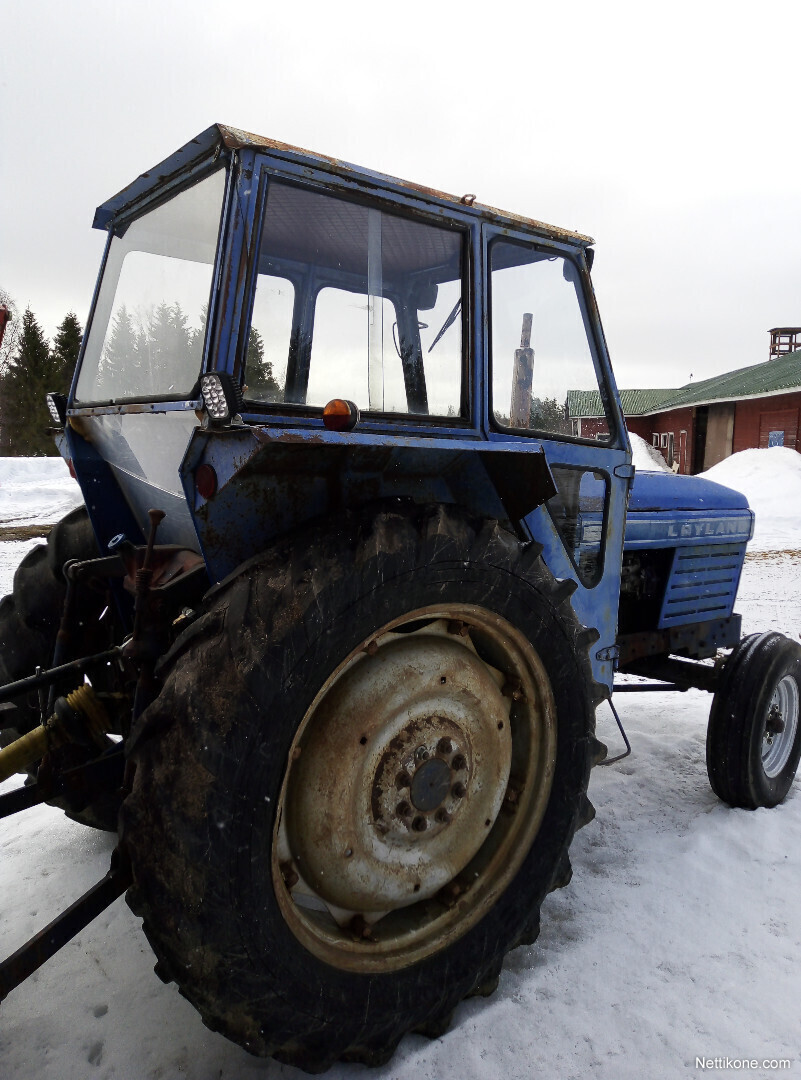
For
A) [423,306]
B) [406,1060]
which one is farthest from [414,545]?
[406,1060]

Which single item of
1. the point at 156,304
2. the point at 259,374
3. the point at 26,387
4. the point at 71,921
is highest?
the point at 26,387

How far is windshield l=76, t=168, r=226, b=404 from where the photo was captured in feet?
6.55

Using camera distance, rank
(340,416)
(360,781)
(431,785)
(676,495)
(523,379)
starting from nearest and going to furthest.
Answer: (340,416) → (360,781) → (431,785) → (523,379) → (676,495)

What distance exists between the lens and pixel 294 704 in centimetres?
156

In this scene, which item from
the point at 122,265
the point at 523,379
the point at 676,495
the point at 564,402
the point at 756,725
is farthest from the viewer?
the point at 676,495

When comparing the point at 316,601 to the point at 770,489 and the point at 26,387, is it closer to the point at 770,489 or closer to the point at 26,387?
the point at 770,489

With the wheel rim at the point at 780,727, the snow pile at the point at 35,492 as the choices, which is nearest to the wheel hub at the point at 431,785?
the wheel rim at the point at 780,727

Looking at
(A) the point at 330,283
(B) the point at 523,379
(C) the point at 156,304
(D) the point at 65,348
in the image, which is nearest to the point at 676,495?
(B) the point at 523,379

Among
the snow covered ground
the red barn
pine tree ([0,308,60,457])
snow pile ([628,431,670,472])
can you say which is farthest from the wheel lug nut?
pine tree ([0,308,60,457])

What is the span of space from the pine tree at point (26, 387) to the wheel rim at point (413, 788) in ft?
137

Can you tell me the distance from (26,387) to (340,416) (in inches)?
1801

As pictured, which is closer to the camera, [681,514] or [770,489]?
[681,514]

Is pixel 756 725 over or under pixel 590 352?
under

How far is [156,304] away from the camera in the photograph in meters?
2.26
